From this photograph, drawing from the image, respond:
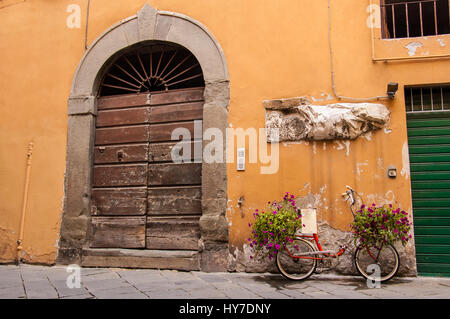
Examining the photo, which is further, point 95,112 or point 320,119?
point 95,112

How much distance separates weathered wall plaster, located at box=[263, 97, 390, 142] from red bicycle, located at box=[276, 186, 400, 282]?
2.66 feet

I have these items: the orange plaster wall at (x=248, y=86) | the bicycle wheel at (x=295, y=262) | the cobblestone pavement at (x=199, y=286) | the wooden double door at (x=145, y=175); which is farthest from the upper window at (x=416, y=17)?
the cobblestone pavement at (x=199, y=286)

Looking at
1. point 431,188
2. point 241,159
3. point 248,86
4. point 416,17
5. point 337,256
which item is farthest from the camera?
point 416,17

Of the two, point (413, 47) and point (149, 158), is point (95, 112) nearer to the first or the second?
point (149, 158)

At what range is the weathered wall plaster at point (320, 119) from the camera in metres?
4.64

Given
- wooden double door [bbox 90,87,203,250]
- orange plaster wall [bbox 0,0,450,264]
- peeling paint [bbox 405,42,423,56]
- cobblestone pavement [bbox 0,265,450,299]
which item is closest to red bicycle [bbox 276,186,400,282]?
cobblestone pavement [bbox 0,265,450,299]

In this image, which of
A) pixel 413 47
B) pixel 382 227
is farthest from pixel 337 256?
pixel 413 47

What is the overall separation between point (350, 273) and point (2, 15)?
6840mm

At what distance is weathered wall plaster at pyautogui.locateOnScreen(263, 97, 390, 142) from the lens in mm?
4645

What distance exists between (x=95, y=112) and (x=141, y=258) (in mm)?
2377

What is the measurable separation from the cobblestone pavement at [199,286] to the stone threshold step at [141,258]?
0.12m

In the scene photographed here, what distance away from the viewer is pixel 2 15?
6246mm

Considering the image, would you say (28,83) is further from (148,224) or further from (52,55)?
(148,224)

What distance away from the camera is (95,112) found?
5.70m
